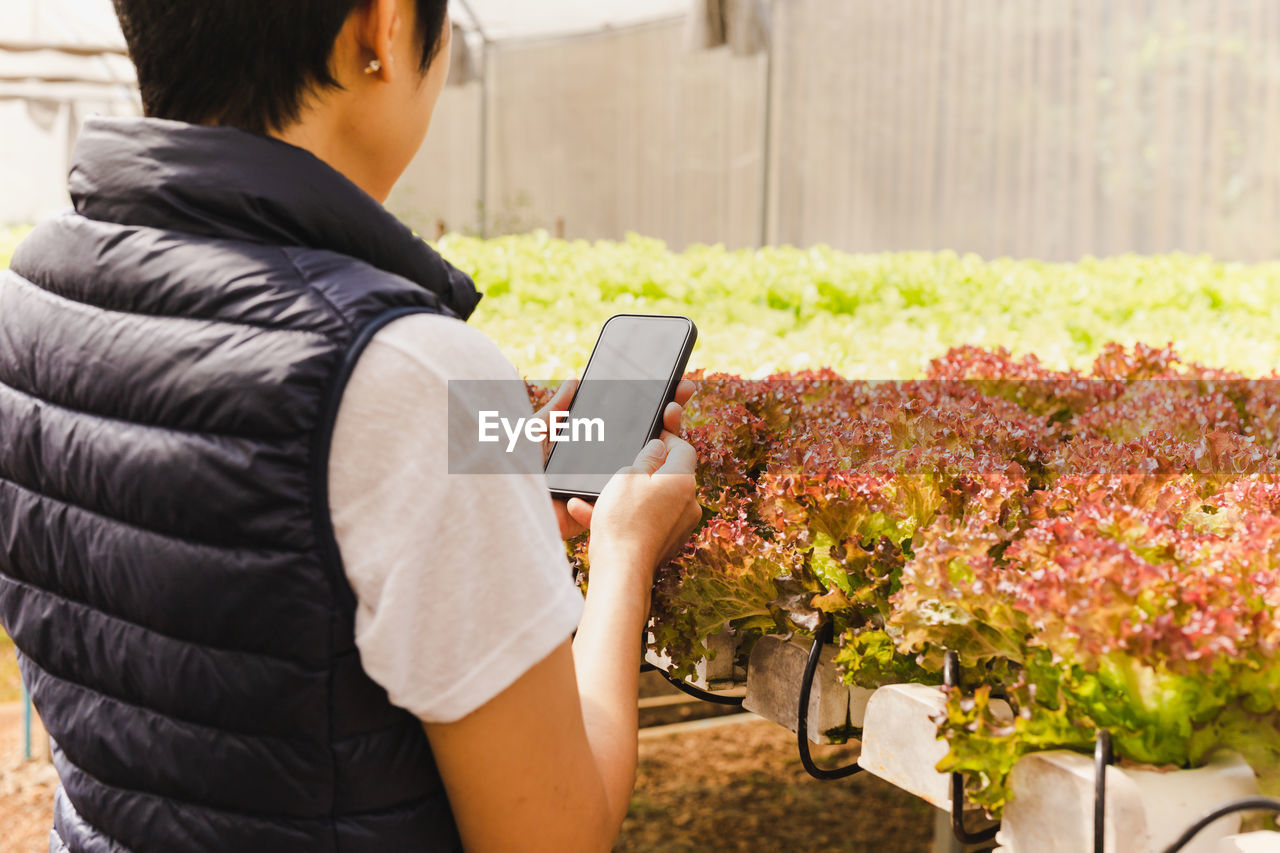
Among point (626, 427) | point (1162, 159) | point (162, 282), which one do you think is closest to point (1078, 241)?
point (1162, 159)

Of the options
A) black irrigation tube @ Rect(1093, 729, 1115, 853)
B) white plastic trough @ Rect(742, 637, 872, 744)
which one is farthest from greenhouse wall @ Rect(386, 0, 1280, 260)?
black irrigation tube @ Rect(1093, 729, 1115, 853)

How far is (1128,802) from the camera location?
103 centimetres

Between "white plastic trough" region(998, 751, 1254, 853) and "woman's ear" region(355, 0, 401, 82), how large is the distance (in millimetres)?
940

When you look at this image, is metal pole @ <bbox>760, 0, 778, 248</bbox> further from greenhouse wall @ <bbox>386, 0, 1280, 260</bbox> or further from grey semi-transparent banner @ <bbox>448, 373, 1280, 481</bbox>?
grey semi-transparent banner @ <bbox>448, 373, 1280, 481</bbox>

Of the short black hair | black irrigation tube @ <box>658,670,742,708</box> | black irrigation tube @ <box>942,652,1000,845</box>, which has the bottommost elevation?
black irrigation tube @ <box>658,670,742,708</box>

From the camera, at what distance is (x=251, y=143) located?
1.02m

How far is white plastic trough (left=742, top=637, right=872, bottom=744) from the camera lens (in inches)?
58.7

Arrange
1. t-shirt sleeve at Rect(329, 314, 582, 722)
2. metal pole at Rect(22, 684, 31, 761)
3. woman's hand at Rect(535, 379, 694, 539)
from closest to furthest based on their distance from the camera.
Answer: t-shirt sleeve at Rect(329, 314, 582, 722) < woman's hand at Rect(535, 379, 694, 539) < metal pole at Rect(22, 684, 31, 761)

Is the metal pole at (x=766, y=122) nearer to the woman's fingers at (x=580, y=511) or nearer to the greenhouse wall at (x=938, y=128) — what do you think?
the greenhouse wall at (x=938, y=128)

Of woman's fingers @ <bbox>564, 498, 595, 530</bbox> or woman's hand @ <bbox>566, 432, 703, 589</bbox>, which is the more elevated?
woman's hand @ <bbox>566, 432, 703, 589</bbox>

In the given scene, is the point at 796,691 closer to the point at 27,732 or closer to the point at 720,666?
the point at 720,666

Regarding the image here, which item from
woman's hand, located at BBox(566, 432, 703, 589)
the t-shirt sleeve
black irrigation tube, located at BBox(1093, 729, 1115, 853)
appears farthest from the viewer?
woman's hand, located at BBox(566, 432, 703, 589)

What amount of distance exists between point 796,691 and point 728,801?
298 cm

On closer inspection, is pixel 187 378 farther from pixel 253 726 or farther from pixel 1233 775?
pixel 1233 775
